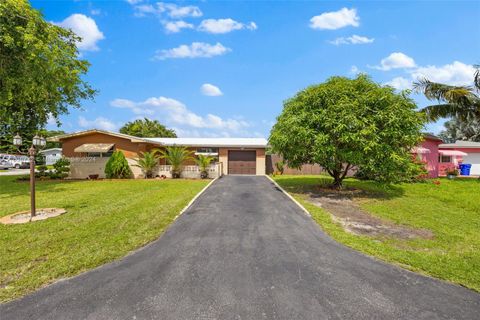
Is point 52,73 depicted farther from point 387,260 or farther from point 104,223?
point 387,260

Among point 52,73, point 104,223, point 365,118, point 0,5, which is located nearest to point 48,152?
point 52,73

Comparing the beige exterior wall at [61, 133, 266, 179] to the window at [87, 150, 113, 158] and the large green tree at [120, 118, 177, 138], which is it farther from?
the large green tree at [120, 118, 177, 138]

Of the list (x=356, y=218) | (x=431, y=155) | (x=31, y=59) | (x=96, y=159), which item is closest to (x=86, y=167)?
(x=96, y=159)

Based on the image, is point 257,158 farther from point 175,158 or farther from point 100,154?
point 100,154

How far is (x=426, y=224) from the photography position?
7.48m

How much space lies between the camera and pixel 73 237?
5.82 metres

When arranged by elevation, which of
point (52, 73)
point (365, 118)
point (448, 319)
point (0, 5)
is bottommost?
point (448, 319)

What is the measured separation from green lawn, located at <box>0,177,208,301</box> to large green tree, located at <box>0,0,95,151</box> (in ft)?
23.7

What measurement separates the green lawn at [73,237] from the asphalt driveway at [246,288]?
442 millimetres

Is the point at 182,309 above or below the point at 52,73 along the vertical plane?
below

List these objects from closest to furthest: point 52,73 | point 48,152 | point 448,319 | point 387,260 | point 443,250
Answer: point 448,319 < point 387,260 < point 443,250 < point 52,73 < point 48,152

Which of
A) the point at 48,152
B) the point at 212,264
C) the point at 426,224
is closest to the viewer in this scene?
the point at 212,264

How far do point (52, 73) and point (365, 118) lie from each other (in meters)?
17.1

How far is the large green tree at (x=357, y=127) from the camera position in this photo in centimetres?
1077
